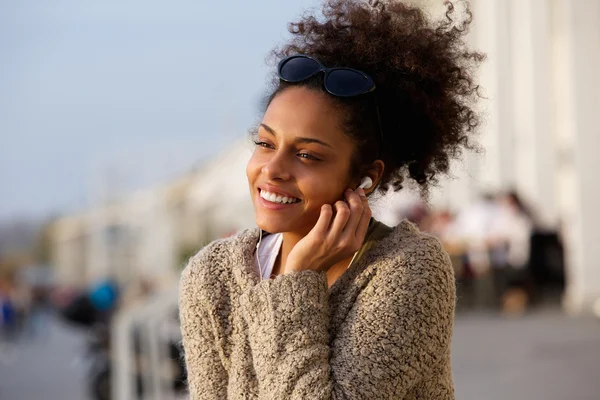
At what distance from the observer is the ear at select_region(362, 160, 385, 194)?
2613 mm

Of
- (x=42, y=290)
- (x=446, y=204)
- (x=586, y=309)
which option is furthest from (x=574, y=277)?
(x=42, y=290)

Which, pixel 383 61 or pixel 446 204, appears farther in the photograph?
pixel 446 204

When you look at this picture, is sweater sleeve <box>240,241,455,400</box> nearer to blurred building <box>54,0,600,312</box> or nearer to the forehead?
the forehead

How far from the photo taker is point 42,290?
6291cm

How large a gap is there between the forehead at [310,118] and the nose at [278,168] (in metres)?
0.06

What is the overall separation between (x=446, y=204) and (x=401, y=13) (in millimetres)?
21192

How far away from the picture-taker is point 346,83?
246 cm

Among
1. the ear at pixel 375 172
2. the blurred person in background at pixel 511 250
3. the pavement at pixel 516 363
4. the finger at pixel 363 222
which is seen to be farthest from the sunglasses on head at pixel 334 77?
the blurred person in background at pixel 511 250

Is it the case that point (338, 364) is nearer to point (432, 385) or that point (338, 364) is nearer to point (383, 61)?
point (432, 385)

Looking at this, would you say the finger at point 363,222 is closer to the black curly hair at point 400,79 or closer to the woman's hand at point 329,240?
the woman's hand at point 329,240

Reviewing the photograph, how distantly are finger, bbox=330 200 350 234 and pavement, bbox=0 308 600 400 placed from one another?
5.15 metres

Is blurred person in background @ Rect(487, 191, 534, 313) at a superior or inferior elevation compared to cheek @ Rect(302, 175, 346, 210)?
inferior

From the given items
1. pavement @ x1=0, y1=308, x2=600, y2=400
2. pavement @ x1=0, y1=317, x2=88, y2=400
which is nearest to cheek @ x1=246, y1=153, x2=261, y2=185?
pavement @ x1=0, y1=308, x2=600, y2=400

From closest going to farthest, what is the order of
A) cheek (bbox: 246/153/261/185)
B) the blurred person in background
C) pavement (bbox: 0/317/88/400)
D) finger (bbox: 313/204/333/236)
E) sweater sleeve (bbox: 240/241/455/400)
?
sweater sleeve (bbox: 240/241/455/400) < finger (bbox: 313/204/333/236) < cheek (bbox: 246/153/261/185) < the blurred person in background < pavement (bbox: 0/317/88/400)
